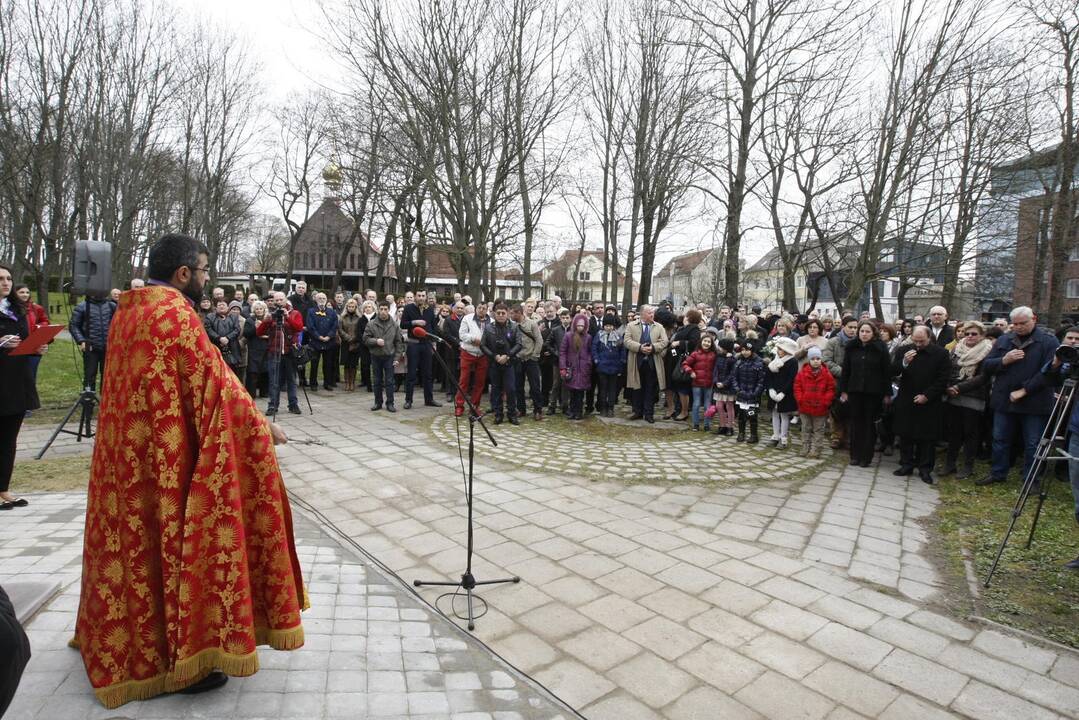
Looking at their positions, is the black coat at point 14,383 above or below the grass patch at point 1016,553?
above

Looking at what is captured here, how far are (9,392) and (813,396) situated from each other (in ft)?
27.1

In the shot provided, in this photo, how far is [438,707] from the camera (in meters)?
2.76

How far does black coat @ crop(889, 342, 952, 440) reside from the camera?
723 cm

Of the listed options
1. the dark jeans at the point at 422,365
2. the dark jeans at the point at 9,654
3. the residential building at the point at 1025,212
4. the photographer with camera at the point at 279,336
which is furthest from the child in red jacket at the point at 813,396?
the residential building at the point at 1025,212

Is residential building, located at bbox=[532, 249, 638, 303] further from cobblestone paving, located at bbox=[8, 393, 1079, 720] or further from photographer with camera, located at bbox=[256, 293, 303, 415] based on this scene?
cobblestone paving, located at bbox=[8, 393, 1079, 720]

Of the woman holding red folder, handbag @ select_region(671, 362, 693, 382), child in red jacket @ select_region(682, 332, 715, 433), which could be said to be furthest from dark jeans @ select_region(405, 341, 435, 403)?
the woman holding red folder

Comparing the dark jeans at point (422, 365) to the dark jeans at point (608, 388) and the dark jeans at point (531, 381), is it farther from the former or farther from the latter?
the dark jeans at point (608, 388)

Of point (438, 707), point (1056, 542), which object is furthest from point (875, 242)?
point (438, 707)

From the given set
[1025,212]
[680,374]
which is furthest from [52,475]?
[1025,212]

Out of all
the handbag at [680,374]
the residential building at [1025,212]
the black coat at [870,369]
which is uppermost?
the residential building at [1025,212]

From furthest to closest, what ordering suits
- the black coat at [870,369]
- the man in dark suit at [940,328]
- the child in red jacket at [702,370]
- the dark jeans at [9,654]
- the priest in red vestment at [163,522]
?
the child in red jacket at [702,370] → the man in dark suit at [940,328] → the black coat at [870,369] → the priest in red vestment at [163,522] → the dark jeans at [9,654]

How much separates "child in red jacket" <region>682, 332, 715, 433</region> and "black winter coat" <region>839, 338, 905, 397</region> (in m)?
2.04

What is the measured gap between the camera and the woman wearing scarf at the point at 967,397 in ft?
24.3

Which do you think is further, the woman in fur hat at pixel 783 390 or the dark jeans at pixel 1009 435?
the woman in fur hat at pixel 783 390
